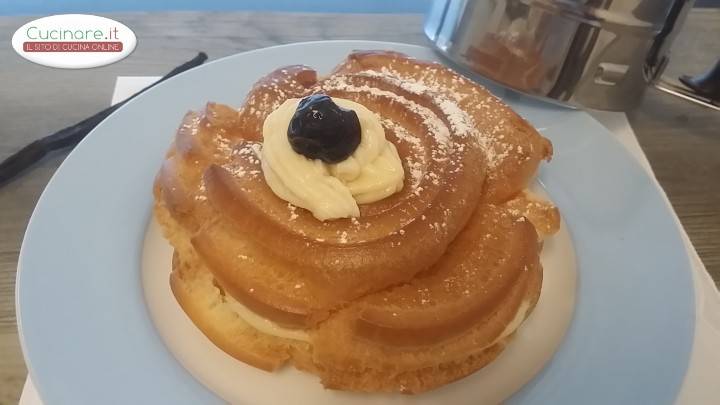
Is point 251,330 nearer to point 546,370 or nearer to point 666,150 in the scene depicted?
point 546,370

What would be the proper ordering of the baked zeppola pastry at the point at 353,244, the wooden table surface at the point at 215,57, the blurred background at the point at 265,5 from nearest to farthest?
1. the baked zeppola pastry at the point at 353,244
2. the wooden table surface at the point at 215,57
3. the blurred background at the point at 265,5

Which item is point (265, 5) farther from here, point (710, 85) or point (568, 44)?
point (710, 85)

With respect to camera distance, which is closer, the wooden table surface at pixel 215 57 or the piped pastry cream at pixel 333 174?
the piped pastry cream at pixel 333 174

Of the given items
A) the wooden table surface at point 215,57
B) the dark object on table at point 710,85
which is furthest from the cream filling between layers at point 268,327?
the dark object on table at point 710,85

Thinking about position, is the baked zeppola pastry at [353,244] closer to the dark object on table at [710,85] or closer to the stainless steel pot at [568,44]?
the stainless steel pot at [568,44]

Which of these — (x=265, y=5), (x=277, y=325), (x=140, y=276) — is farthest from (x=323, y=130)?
(x=265, y=5)

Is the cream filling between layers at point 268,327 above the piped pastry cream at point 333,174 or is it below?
below
